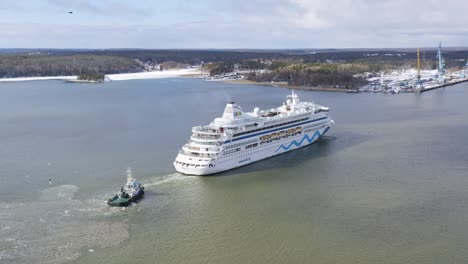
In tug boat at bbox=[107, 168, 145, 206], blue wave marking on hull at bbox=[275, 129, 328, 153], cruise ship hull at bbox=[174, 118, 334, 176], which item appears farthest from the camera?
blue wave marking on hull at bbox=[275, 129, 328, 153]

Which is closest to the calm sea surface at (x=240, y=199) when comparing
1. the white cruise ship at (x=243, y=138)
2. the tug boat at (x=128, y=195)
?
the tug boat at (x=128, y=195)

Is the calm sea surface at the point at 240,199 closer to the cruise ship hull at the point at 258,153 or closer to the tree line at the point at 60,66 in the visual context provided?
the cruise ship hull at the point at 258,153

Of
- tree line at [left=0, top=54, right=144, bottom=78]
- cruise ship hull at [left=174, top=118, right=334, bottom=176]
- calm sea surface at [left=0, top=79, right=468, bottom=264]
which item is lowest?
calm sea surface at [left=0, top=79, right=468, bottom=264]

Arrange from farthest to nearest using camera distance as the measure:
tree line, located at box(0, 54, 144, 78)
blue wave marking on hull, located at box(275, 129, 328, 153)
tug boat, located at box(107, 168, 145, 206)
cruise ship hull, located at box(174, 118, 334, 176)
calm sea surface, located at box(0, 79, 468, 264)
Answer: tree line, located at box(0, 54, 144, 78)
blue wave marking on hull, located at box(275, 129, 328, 153)
cruise ship hull, located at box(174, 118, 334, 176)
tug boat, located at box(107, 168, 145, 206)
calm sea surface, located at box(0, 79, 468, 264)

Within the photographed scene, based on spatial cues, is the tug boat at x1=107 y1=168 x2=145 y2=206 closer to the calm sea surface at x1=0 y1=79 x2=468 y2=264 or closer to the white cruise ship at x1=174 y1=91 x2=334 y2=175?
the calm sea surface at x1=0 y1=79 x2=468 y2=264

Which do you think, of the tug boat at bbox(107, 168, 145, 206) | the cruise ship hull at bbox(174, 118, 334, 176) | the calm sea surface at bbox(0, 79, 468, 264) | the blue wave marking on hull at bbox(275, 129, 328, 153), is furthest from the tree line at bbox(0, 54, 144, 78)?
the tug boat at bbox(107, 168, 145, 206)

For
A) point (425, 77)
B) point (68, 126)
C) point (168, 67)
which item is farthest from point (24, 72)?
point (425, 77)

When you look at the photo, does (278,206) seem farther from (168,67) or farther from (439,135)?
(168,67)

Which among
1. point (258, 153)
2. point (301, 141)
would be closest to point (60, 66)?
point (301, 141)
